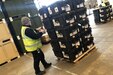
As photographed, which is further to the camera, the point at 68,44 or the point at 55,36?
the point at 55,36

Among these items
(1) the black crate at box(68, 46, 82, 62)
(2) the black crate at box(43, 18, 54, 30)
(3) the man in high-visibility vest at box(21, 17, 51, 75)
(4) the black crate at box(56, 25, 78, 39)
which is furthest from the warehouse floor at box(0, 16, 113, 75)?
(2) the black crate at box(43, 18, 54, 30)

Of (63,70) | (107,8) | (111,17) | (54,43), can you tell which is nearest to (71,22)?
(54,43)

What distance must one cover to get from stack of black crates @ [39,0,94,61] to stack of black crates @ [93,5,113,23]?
4.78 metres

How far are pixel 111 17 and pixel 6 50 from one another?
711 centimetres

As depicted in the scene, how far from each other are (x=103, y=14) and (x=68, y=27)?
18.8 feet

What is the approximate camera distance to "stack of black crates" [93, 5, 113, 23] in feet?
30.0

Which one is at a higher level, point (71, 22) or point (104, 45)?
point (71, 22)

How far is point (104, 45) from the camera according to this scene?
17.0ft

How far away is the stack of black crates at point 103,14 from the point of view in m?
9.13

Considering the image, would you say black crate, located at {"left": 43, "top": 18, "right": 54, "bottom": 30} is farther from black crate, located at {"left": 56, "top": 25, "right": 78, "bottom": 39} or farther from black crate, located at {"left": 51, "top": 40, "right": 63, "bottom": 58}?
black crate, located at {"left": 51, "top": 40, "right": 63, "bottom": 58}

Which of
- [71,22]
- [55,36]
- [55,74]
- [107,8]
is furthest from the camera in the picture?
[107,8]

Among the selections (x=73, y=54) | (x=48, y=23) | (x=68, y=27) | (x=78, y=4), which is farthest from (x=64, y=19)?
(x=73, y=54)

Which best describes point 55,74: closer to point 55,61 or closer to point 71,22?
point 55,61

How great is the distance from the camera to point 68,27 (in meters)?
4.20
